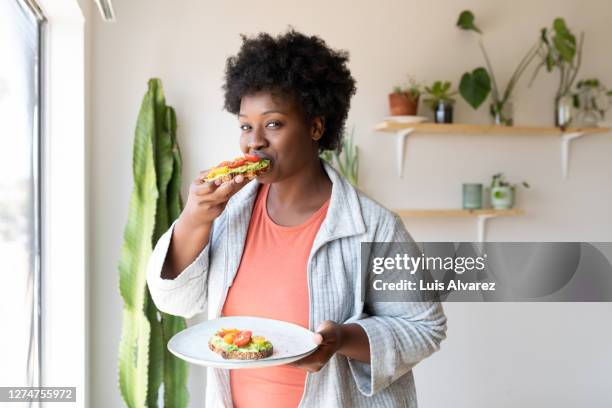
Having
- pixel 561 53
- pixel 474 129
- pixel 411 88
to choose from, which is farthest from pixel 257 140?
pixel 561 53

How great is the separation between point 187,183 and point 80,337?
0.81 metres

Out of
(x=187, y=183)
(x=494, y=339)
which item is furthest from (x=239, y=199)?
(x=494, y=339)

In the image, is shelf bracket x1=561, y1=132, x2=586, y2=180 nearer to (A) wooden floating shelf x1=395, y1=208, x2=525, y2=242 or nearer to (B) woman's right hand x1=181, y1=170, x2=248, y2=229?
(A) wooden floating shelf x1=395, y1=208, x2=525, y2=242

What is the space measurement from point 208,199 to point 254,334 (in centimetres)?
28

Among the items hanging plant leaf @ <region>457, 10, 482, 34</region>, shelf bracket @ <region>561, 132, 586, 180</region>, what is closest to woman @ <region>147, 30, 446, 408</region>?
hanging plant leaf @ <region>457, 10, 482, 34</region>

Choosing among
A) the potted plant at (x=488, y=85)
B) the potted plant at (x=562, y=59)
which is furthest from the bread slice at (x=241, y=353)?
the potted plant at (x=562, y=59)

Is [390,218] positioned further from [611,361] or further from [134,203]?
[611,361]

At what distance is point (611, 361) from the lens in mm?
3367

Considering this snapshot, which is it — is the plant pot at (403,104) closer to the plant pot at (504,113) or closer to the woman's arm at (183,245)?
the plant pot at (504,113)

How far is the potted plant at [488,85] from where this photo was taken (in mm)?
2986

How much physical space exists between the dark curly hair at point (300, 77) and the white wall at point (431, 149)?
140cm

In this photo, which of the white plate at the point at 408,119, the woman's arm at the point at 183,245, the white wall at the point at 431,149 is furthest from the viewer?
the white plate at the point at 408,119

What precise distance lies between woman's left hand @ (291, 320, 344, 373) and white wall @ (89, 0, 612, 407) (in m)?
1.83

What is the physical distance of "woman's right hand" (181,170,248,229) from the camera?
123 centimetres
